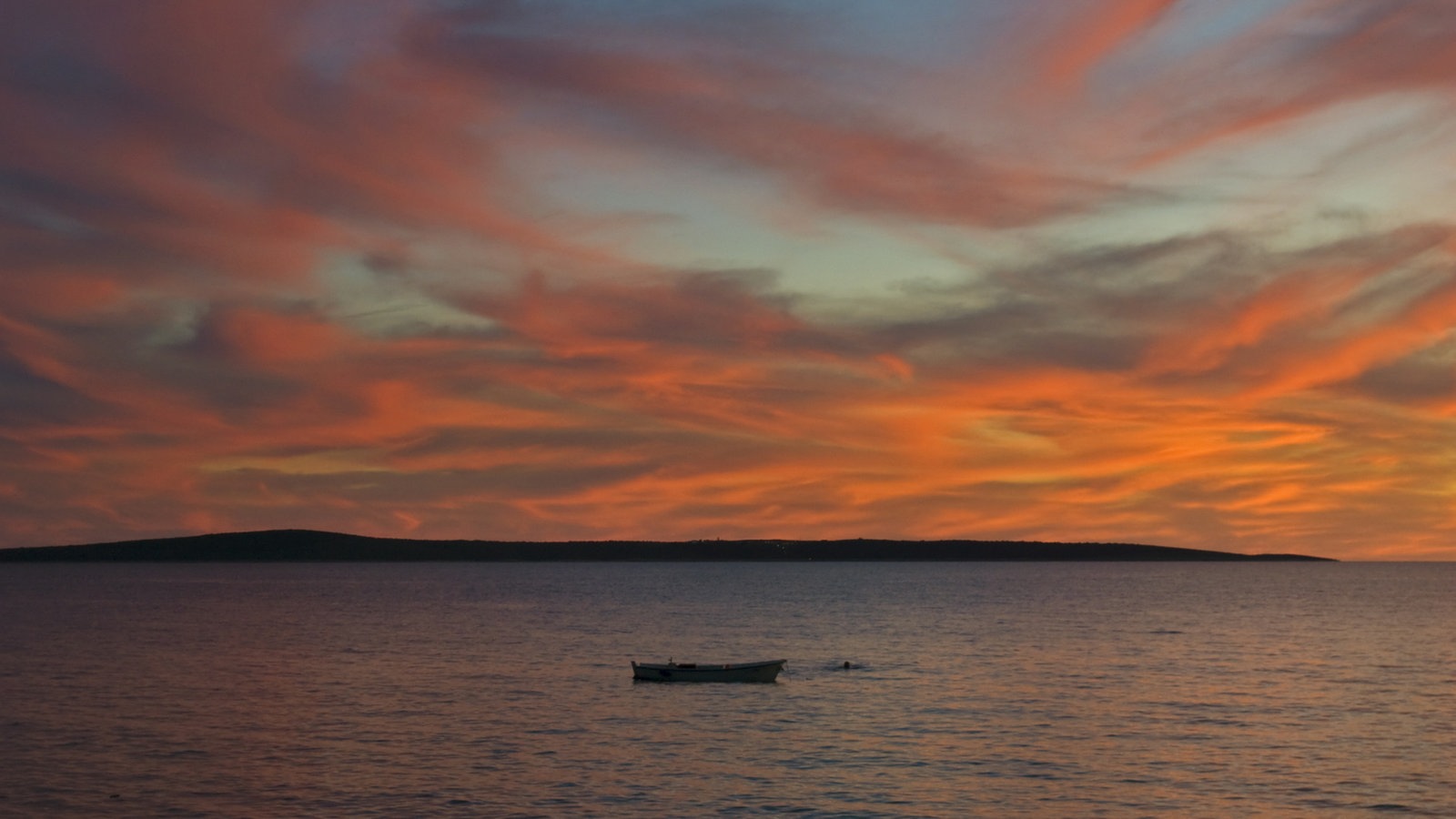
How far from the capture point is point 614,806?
46.4 m

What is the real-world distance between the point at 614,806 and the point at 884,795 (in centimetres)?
974

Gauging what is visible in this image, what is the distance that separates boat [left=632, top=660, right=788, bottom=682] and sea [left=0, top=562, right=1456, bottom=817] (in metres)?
0.67

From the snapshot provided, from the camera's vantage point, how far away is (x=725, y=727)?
6588cm

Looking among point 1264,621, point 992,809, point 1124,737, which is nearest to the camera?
point 992,809

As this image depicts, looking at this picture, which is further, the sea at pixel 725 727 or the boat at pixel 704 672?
the boat at pixel 704 672

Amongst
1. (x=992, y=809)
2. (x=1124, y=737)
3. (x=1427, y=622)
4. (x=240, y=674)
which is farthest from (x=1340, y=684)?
(x=1427, y=622)

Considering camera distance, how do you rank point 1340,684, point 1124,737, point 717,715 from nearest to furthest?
1. point 1124,737
2. point 717,715
3. point 1340,684

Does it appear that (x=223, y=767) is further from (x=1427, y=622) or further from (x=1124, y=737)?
(x=1427, y=622)

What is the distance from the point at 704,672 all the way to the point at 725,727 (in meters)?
18.2

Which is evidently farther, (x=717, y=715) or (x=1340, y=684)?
(x=1340, y=684)

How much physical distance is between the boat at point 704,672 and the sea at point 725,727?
2.18 ft

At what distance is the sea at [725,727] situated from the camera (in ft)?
157

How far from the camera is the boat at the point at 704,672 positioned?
274ft

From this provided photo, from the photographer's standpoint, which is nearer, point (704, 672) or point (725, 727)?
point (725, 727)
